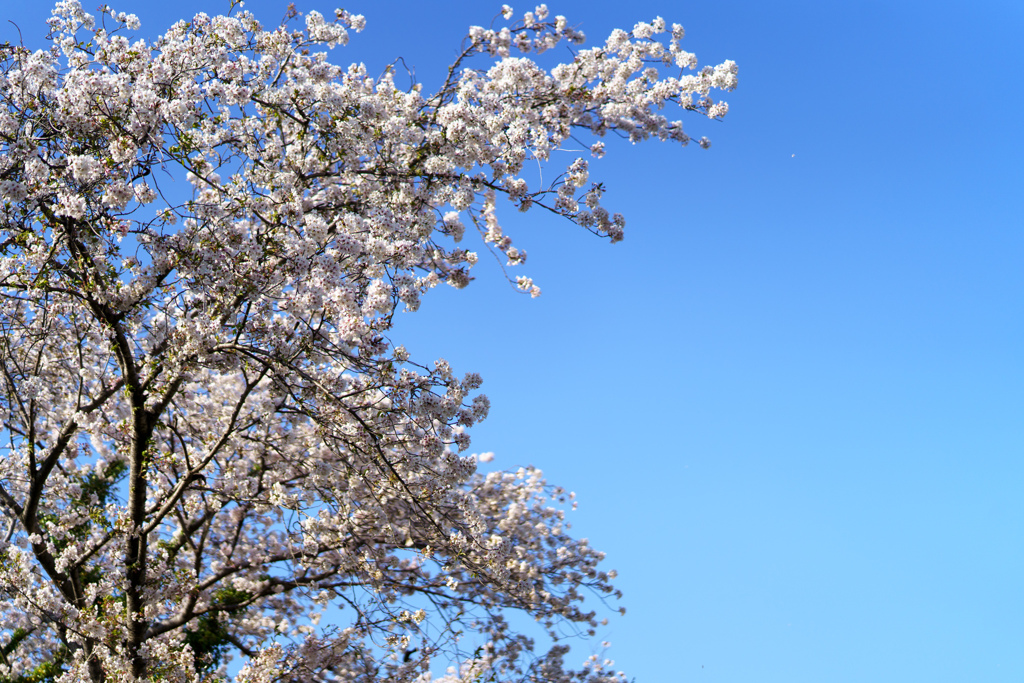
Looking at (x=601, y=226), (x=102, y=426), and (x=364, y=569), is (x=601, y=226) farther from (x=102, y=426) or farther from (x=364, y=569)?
(x=102, y=426)

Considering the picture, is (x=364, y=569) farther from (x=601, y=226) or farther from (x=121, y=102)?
(x=121, y=102)

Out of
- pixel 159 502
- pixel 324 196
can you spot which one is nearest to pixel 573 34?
pixel 324 196

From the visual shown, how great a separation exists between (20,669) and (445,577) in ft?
21.9

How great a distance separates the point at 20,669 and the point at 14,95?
9282 mm

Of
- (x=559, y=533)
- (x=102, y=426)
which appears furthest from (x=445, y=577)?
(x=102, y=426)

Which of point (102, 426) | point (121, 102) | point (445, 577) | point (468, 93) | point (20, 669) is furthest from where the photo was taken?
point (20, 669)

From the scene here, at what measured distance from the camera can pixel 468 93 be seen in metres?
6.87

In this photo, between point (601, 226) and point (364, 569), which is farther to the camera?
point (364, 569)

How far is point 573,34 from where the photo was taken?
8.30 m

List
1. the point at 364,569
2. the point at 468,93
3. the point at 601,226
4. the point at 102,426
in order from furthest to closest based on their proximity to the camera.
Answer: the point at 364,569 → the point at 102,426 → the point at 601,226 → the point at 468,93

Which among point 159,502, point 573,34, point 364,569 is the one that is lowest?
point 364,569

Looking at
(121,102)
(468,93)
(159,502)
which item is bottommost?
(159,502)

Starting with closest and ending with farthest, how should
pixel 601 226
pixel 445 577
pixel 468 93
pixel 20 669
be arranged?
pixel 468 93, pixel 601 226, pixel 445 577, pixel 20 669

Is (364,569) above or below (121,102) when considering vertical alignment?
below
